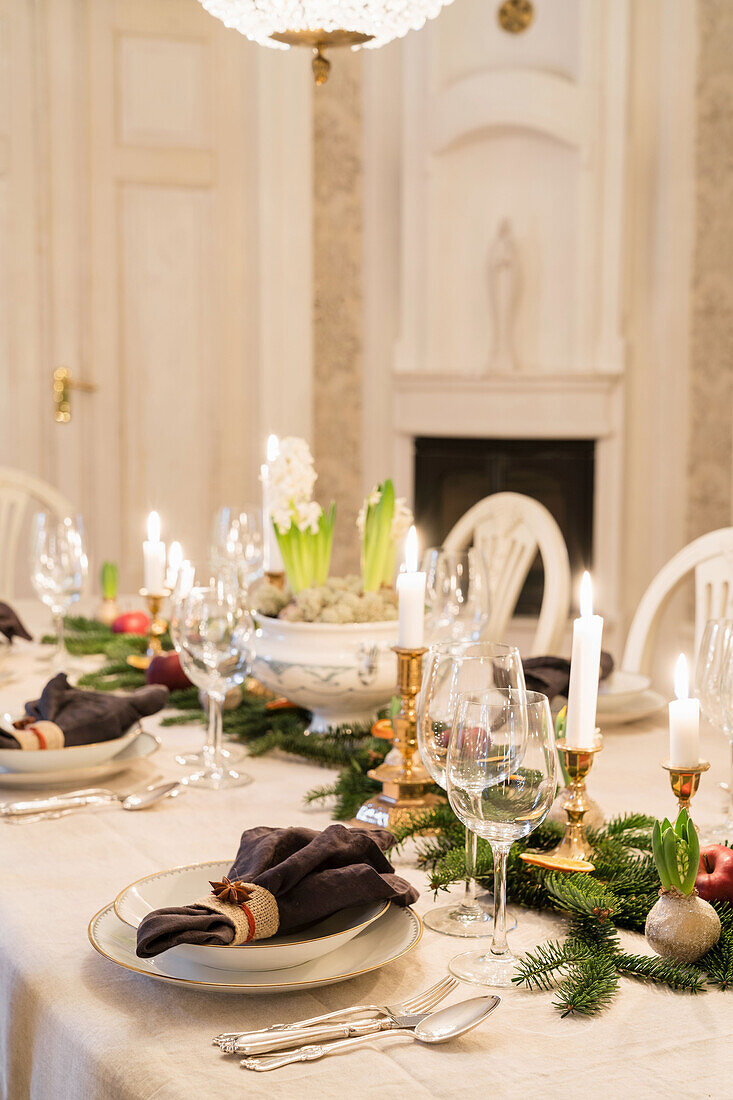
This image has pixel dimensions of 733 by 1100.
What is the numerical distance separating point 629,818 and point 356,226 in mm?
3875

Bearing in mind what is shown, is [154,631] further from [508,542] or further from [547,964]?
[547,964]

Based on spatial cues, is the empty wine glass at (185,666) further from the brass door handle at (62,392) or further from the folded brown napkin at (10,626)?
the brass door handle at (62,392)

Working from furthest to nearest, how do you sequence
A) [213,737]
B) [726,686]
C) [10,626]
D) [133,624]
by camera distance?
[133,624], [10,626], [213,737], [726,686]

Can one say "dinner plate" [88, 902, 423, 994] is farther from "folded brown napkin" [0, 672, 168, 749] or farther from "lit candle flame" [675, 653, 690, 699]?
"folded brown napkin" [0, 672, 168, 749]

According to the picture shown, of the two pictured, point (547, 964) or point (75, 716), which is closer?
point (547, 964)

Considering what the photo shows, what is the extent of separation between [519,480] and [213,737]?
11.4 feet

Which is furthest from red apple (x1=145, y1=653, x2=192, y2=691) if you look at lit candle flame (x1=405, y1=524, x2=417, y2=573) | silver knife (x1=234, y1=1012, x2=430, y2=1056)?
silver knife (x1=234, y1=1012, x2=430, y2=1056)

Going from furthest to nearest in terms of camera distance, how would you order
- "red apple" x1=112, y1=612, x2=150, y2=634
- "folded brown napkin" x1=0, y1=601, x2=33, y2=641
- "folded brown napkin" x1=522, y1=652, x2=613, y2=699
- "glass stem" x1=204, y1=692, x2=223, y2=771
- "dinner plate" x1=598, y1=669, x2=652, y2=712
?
"red apple" x1=112, y1=612, x2=150, y2=634, "folded brown napkin" x1=0, y1=601, x2=33, y2=641, "dinner plate" x1=598, y1=669, x2=652, y2=712, "folded brown napkin" x1=522, y1=652, x2=613, y2=699, "glass stem" x1=204, y1=692, x2=223, y2=771

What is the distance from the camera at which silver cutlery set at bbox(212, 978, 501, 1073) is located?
0.76 meters

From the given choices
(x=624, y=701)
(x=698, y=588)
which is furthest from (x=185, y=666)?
(x=698, y=588)

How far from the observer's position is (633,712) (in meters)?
1.67

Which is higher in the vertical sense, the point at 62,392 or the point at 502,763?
the point at 62,392

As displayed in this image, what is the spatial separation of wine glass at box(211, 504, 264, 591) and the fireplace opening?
2642mm

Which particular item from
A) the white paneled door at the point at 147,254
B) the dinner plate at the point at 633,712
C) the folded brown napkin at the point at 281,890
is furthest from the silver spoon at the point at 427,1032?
the white paneled door at the point at 147,254
